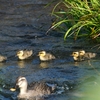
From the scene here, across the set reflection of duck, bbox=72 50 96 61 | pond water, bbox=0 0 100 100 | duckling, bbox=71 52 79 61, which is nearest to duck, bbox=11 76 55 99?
pond water, bbox=0 0 100 100

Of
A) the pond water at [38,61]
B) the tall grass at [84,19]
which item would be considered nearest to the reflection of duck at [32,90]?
the pond water at [38,61]

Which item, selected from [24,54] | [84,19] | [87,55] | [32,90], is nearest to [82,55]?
[87,55]

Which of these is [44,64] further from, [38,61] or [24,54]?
[24,54]

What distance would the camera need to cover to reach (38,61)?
28.8ft

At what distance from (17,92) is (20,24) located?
209 inches

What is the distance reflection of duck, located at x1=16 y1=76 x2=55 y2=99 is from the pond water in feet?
0.37

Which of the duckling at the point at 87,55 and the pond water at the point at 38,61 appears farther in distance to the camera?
the duckling at the point at 87,55

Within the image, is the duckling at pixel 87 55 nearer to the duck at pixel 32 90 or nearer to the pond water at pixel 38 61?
the pond water at pixel 38 61

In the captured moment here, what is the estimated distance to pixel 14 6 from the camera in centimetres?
1402

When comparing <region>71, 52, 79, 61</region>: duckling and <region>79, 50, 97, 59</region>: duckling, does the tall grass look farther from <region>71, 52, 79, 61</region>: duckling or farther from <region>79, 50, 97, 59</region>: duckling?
<region>71, 52, 79, 61</region>: duckling

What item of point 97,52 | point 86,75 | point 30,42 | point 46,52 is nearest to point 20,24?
point 30,42

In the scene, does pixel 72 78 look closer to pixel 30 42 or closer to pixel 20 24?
pixel 30 42

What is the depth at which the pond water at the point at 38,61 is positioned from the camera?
6.71 m

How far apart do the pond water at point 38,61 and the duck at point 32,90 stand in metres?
0.11
